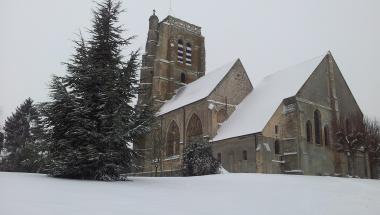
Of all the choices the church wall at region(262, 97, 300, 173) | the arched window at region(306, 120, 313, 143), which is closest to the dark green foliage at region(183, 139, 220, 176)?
the church wall at region(262, 97, 300, 173)

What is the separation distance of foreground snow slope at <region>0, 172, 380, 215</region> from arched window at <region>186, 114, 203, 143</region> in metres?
18.0

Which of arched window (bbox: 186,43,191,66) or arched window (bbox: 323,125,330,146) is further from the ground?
arched window (bbox: 186,43,191,66)

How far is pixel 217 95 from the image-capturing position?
1390 inches

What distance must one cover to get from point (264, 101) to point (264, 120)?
162 inches

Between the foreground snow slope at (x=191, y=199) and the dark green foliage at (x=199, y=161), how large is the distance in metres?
7.41

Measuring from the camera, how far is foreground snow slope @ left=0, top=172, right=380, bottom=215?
924cm

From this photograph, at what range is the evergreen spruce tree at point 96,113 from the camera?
648 inches

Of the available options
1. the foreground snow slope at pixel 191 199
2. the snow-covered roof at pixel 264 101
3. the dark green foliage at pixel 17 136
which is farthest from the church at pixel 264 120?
the dark green foliage at pixel 17 136

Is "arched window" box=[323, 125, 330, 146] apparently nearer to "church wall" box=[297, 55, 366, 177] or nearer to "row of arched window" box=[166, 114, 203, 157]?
"church wall" box=[297, 55, 366, 177]

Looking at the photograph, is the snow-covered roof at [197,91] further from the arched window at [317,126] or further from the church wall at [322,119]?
the arched window at [317,126]

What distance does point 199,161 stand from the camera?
24984mm

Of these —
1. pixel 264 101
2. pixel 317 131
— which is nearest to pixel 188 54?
pixel 264 101

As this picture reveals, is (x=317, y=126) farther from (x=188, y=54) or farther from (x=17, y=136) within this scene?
(x=17, y=136)

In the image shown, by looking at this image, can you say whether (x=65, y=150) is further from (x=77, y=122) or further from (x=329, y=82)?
(x=329, y=82)
